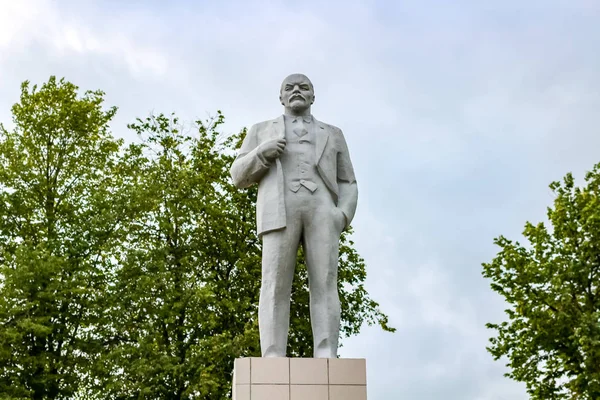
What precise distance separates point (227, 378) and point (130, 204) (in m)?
4.93

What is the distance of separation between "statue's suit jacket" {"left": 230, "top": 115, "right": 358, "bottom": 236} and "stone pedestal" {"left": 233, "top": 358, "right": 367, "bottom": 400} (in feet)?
4.74

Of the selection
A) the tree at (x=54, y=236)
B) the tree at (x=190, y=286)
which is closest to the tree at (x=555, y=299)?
the tree at (x=190, y=286)

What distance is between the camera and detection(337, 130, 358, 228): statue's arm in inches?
382

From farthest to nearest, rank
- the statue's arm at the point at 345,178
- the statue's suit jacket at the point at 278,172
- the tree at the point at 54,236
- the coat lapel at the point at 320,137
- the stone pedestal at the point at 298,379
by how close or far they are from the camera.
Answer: the tree at the point at 54,236
the statue's arm at the point at 345,178
the coat lapel at the point at 320,137
the statue's suit jacket at the point at 278,172
the stone pedestal at the point at 298,379

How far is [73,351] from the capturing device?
823 inches

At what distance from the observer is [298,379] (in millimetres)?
8523

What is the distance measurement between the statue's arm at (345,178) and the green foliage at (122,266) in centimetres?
1026

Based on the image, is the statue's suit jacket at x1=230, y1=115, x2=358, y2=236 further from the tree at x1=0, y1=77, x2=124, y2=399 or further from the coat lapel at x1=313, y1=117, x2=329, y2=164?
the tree at x1=0, y1=77, x2=124, y2=399

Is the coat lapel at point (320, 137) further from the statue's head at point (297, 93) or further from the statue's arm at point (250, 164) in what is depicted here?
the statue's arm at point (250, 164)

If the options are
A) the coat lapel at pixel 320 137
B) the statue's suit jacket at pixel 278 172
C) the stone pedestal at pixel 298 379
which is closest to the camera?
the stone pedestal at pixel 298 379

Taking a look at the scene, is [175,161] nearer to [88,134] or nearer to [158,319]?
[88,134]

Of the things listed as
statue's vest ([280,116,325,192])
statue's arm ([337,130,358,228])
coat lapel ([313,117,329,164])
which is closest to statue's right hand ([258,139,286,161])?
statue's vest ([280,116,325,192])

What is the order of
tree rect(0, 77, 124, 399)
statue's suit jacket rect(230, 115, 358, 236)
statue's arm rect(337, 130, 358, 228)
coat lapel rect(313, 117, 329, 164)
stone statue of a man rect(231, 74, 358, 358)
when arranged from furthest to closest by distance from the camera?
1. tree rect(0, 77, 124, 399)
2. statue's arm rect(337, 130, 358, 228)
3. coat lapel rect(313, 117, 329, 164)
4. statue's suit jacket rect(230, 115, 358, 236)
5. stone statue of a man rect(231, 74, 358, 358)

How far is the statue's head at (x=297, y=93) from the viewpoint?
385 inches
